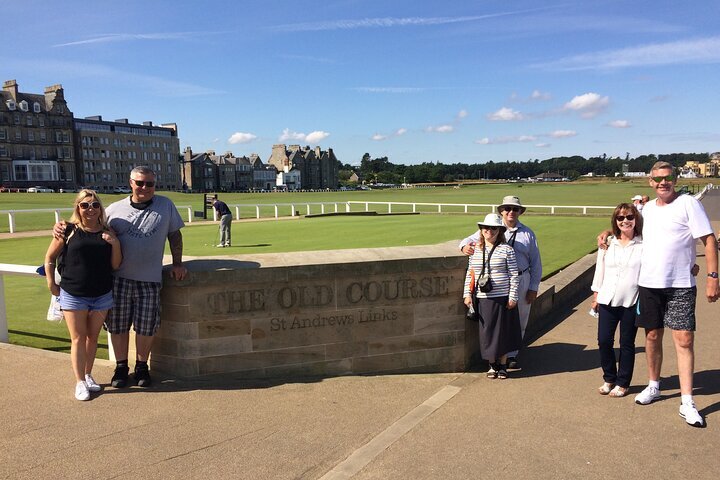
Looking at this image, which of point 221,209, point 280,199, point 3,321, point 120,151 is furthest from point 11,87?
point 3,321

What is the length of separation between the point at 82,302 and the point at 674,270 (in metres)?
4.47

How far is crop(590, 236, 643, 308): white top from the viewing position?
4.41 metres

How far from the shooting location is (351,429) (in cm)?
374

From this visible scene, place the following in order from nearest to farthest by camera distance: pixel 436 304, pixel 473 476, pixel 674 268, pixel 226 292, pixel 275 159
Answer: pixel 473 476 < pixel 674 268 < pixel 226 292 < pixel 436 304 < pixel 275 159

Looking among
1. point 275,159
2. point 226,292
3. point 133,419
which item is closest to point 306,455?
point 133,419

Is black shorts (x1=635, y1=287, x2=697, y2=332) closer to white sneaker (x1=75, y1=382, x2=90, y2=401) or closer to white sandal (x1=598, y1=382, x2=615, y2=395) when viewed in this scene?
white sandal (x1=598, y1=382, x2=615, y2=395)

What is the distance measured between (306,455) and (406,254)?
2.21 metres

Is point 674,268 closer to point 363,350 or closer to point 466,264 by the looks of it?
point 466,264

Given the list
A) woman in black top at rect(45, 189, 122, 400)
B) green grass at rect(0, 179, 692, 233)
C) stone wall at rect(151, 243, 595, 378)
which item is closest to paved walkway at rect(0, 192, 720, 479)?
stone wall at rect(151, 243, 595, 378)

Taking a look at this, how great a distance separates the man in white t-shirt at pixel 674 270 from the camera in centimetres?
401

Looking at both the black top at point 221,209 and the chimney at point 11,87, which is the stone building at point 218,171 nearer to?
the chimney at point 11,87

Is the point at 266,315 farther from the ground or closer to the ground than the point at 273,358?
farther from the ground

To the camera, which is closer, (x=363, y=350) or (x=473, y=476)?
(x=473, y=476)

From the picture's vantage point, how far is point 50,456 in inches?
128
